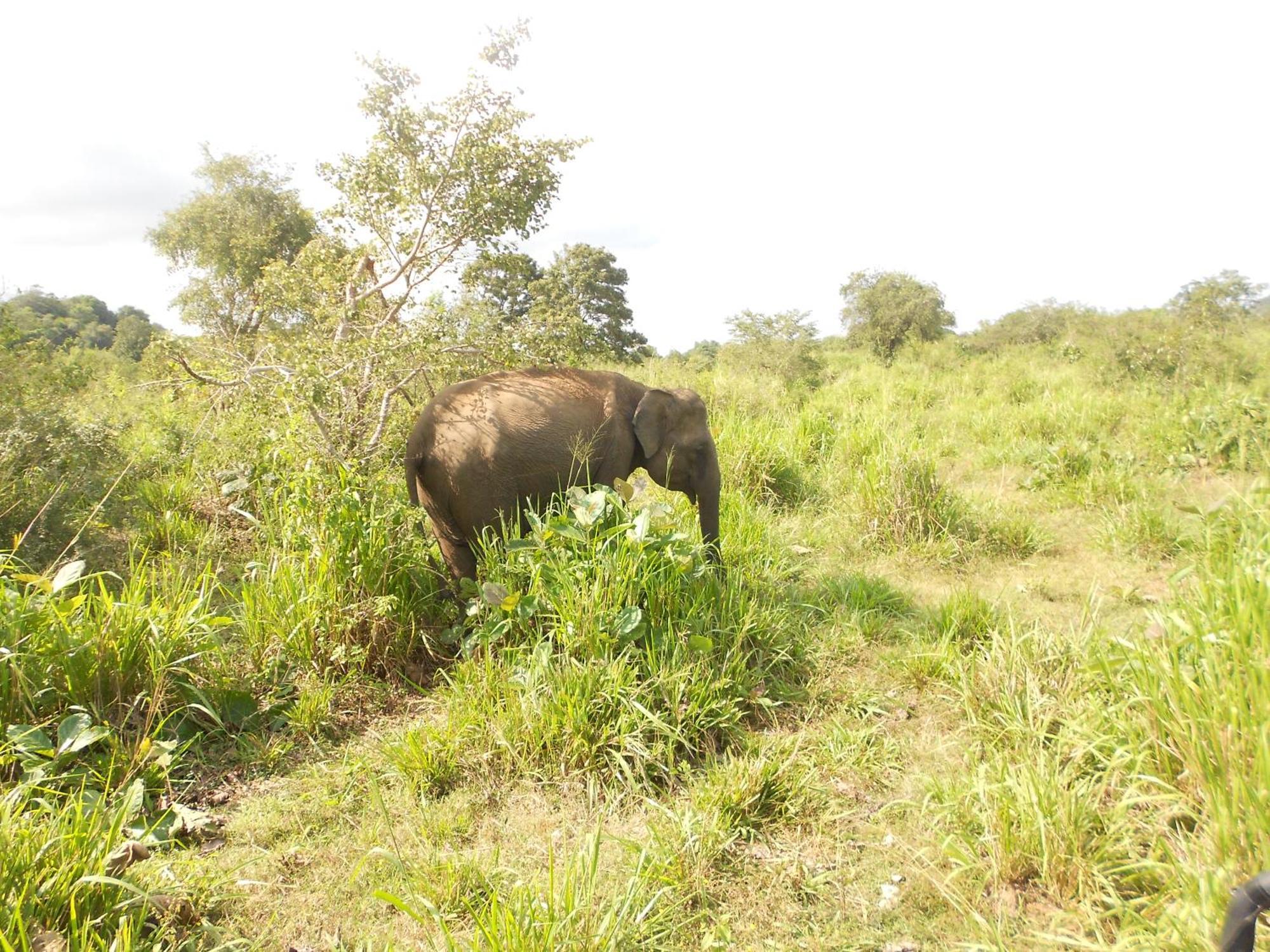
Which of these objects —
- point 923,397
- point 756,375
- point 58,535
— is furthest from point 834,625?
point 756,375

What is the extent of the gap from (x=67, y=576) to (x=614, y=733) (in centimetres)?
264

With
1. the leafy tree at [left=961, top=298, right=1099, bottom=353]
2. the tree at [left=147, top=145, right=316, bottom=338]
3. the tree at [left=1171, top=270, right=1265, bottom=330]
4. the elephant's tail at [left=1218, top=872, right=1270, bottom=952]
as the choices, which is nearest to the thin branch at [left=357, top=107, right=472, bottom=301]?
the elephant's tail at [left=1218, top=872, right=1270, bottom=952]

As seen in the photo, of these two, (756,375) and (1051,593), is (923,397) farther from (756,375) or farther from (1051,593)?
(1051,593)

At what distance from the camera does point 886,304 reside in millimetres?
20203

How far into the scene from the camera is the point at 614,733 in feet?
9.65

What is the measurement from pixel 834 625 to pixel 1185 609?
2044 millimetres

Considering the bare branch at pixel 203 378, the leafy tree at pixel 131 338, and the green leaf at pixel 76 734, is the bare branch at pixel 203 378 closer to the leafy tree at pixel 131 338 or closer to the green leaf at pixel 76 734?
the green leaf at pixel 76 734

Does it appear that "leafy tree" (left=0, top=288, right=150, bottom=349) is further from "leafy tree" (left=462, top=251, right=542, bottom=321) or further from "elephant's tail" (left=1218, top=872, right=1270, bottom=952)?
"elephant's tail" (left=1218, top=872, right=1270, bottom=952)

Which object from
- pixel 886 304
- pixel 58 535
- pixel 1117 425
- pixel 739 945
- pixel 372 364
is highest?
pixel 886 304

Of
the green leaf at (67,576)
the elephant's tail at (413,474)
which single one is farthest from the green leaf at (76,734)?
the elephant's tail at (413,474)

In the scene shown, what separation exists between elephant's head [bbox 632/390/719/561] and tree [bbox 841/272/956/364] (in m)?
15.0

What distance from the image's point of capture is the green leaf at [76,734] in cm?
253

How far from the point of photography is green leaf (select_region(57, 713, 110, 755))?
2.53 meters

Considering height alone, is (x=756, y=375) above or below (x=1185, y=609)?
A: above
